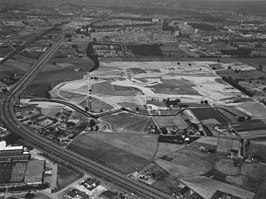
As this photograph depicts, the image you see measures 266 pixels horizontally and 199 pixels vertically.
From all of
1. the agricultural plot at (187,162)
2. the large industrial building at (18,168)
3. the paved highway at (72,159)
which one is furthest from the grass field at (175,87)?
the large industrial building at (18,168)

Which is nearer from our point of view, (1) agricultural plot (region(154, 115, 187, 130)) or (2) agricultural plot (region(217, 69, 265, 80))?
(1) agricultural plot (region(154, 115, 187, 130))

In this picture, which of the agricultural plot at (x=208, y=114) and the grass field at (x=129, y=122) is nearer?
the grass field at (x=129, y=122)

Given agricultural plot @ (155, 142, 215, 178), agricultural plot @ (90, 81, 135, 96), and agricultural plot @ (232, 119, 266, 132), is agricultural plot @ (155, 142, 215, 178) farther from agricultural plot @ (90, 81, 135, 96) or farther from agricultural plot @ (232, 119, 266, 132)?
agricultural plot @ (90, 81, 135, 96)

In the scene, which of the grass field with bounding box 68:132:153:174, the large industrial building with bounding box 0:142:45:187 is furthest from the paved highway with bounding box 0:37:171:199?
the large industrial building with bounding box 0:142:45:187

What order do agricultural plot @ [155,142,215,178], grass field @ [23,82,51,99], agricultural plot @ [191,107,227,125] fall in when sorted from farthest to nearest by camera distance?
grass field @ [23,82,51,99], agricultural plot @ [191,107,227,125], agricultural plot @ [155,142,215,178]

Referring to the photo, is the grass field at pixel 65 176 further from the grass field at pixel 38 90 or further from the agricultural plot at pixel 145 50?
the agricultural plot at pixel 145 50

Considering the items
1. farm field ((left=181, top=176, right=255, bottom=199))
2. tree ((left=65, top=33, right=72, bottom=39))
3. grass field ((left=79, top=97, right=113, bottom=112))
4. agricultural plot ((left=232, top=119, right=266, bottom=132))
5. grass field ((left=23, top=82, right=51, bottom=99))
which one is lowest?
farm field ((left=181, top=176, right=255, bottom=199))

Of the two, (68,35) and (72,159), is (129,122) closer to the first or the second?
(72,159)
